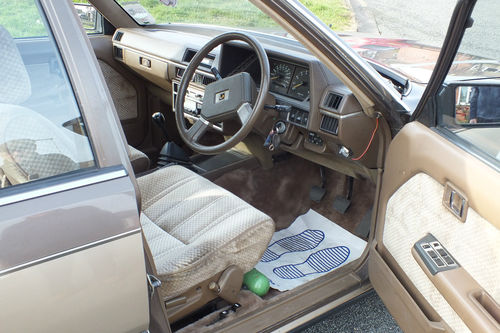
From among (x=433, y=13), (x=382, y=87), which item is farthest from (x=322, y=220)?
(x=433, y=13)

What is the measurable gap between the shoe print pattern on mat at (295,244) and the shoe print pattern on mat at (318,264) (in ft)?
0.31

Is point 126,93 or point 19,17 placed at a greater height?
point 19,17

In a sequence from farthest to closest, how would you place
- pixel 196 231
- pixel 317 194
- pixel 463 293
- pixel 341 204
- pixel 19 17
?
1. pixel 317 194
2. pixel 341 204
3. pixel 196 231
4. pixel 463 293
5. pixel 19 17

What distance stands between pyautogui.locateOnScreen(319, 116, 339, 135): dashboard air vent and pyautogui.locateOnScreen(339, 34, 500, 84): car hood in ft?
1.32

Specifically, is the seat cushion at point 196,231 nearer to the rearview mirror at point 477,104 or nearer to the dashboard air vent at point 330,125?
the dashboard air vent at point 330,125

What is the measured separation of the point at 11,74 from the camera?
1.20 metres

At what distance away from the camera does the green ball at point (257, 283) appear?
217 centimetres

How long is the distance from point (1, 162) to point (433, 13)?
9593mm

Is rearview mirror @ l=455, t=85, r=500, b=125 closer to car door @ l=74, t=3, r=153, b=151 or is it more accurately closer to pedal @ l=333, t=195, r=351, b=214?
pedal @ l=333, t=195, r=351, b=214

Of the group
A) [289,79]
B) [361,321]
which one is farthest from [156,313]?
[289,79]

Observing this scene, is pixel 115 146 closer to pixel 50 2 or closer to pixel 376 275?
pixel 50 2

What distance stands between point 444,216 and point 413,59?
4.23ft

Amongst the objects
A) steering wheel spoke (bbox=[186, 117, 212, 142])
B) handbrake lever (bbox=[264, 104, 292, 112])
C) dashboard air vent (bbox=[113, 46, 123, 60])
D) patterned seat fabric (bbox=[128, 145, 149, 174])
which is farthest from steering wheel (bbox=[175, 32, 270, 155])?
dashboard air vent (bbox=[113, 46, 123, 60])

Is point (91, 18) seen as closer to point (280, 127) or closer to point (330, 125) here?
point (280, 127)
